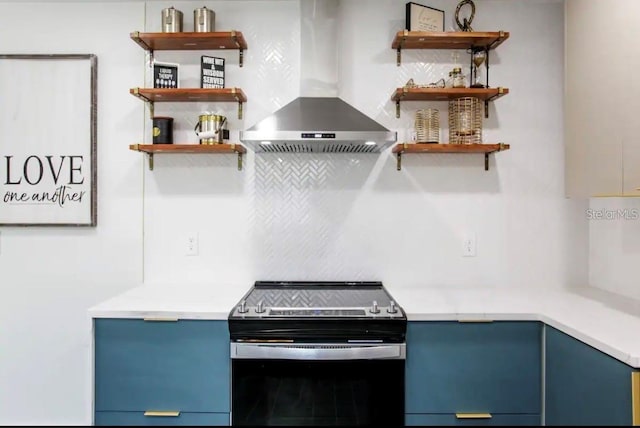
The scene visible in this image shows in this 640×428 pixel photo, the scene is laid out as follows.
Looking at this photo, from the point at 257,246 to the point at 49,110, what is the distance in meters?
1.38

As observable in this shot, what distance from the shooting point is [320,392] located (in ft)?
5.51

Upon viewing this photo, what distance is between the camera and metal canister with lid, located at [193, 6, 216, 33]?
2.16 meters

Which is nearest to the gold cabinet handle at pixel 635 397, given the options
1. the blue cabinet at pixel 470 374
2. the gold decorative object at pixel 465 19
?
the blue cabinet at pixel 470 374

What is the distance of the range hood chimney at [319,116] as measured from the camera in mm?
1814

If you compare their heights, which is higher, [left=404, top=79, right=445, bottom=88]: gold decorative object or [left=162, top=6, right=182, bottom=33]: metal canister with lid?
[left=162, top=6, right=182, bottom=33]: metal canister with lid

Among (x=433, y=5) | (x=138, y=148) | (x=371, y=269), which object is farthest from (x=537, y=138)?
(x=138, y=148)

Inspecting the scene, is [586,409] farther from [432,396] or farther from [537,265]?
[537,265]

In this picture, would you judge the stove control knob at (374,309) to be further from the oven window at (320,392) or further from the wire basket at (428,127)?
the wire basket at (428,127)

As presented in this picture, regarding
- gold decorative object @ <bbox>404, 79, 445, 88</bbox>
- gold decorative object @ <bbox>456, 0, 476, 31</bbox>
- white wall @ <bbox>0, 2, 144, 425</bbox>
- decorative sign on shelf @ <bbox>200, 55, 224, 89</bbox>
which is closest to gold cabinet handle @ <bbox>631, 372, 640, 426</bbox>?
gold decorative object @ <bbox>404, 79, 445, 88</bbox>

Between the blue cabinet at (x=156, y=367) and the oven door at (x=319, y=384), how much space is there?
14 cm

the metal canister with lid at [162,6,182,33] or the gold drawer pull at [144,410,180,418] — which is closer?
the gold drawer pull at [144,410,180,418]

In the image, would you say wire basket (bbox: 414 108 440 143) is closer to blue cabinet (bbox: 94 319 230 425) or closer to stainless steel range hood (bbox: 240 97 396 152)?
stainless steel range hood (bbox: 240 97 396 152)

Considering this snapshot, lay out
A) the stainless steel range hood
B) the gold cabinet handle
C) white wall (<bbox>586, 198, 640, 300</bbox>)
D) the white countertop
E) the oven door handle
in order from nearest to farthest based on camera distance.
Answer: the gold cabinet handle
the white countertop
the oven door handle
the stainless steel range hood
white wall (<bbox>586, 198, 640, 300</bbox>)

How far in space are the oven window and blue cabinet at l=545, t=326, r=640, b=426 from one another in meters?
0.60
